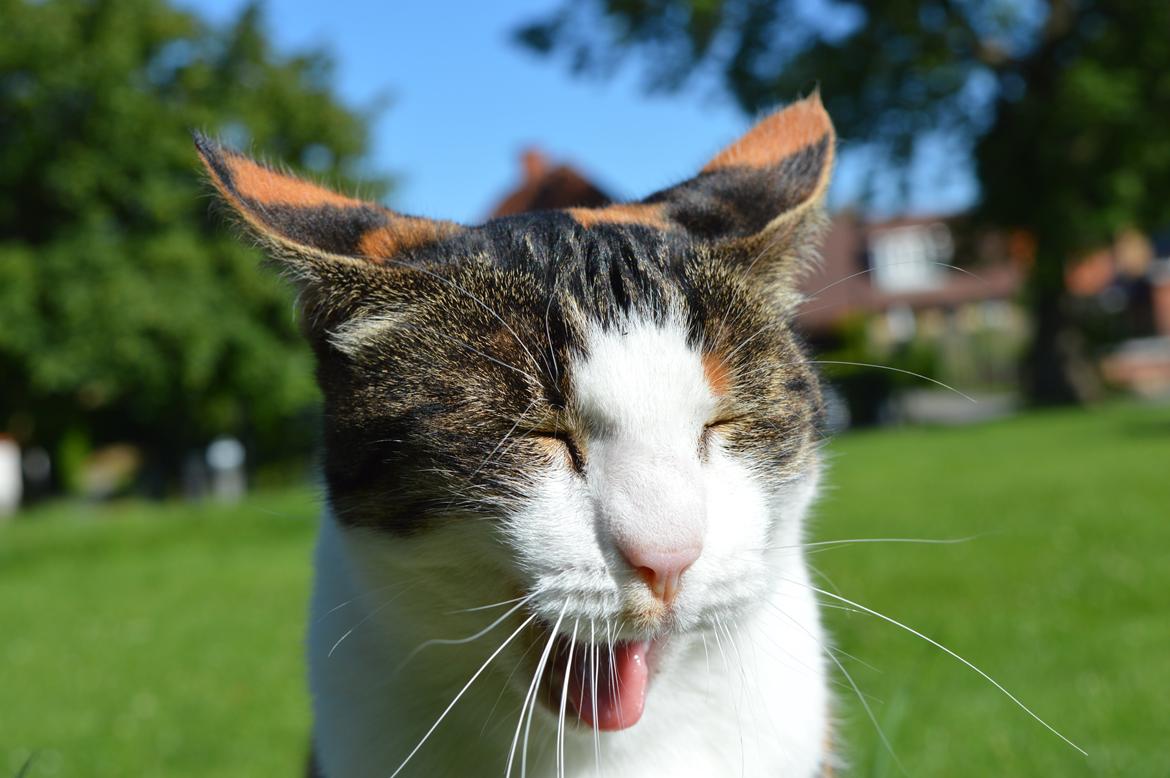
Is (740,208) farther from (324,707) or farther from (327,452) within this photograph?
(324,707)

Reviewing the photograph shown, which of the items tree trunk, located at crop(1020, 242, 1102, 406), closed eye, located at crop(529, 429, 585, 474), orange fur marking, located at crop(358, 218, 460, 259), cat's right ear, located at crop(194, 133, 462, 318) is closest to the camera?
closed eye, located at crop(529, 429, 585, 474)

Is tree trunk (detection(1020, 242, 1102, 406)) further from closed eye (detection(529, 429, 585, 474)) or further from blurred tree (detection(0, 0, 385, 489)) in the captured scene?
closed eye (detection(529, 429, 585, 474))

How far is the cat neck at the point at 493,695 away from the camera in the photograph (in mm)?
1449

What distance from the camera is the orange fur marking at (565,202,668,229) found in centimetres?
163

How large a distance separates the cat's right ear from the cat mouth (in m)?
0.62

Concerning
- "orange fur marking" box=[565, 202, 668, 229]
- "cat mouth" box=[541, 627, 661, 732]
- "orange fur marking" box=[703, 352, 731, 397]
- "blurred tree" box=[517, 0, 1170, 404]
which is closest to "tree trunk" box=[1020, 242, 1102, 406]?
"blurred tree" box=[517, 0, 1170, 404]

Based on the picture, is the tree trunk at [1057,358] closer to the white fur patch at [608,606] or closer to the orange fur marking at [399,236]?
the white fur patch at [608,606]

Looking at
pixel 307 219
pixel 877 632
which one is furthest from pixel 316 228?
pixel 877 632

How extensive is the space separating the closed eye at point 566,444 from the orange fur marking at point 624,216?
17.0 inches

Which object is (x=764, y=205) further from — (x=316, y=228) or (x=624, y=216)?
(x=316, y=228)

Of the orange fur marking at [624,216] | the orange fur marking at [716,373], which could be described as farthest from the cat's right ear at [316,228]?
the orange fur marking at [716,373]

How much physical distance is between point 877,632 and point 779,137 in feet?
9.55

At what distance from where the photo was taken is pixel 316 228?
1495 mm

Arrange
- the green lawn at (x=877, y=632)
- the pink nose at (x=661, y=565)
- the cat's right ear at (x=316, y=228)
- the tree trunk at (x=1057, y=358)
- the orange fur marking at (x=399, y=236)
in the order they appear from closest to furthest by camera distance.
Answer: the pink nose at (x=661, y=565) < the cat's right ear at (x=316, y=228) < the orange fur marking at (x=399, y=236) < the green lawn at (x=877, y=632) < the tree trunk at (x=1057, y=358)
